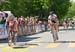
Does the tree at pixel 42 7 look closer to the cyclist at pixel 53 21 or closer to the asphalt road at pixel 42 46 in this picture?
the asphalt road at pixel 42 46

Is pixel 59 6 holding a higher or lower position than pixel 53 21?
lower

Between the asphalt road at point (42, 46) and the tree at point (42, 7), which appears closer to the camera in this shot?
the asphalt road at point (42, 46)

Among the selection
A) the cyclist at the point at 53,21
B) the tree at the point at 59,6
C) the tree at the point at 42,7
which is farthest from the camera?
the tree at the point at 59,6

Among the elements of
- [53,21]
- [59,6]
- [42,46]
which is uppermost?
[53,21]

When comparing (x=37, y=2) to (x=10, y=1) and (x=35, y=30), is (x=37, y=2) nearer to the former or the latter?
(x=10, y=1)

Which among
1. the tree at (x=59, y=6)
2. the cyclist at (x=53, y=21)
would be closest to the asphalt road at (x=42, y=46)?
the cyclist at (x=53, y=21)

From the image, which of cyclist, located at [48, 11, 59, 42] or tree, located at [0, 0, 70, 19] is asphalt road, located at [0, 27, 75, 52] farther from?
tree, located at [0, 0, 70, 19]

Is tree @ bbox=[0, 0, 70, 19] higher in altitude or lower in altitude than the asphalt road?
higher

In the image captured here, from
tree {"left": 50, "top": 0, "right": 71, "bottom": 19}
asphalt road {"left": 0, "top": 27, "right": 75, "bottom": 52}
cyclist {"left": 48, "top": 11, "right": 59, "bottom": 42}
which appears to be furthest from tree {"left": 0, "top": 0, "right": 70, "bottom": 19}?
cyclist {"left": 48, "top": 11, "right": 59, "bottom": 42}

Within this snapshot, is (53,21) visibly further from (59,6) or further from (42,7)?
(59,6)

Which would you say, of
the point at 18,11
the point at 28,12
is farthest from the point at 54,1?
the point at 18,11

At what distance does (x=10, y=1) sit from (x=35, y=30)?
40.5 ft

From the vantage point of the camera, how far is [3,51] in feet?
53.8

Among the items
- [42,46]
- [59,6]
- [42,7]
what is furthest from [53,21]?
[59,6]
